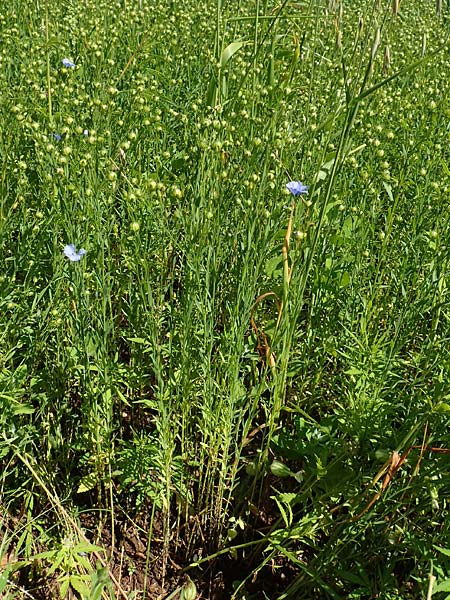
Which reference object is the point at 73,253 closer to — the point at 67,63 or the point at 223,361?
the point at 223,361

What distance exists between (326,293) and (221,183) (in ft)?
1.82

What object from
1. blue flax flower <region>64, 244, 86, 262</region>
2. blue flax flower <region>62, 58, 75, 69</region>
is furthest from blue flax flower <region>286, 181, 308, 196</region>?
blue flax flower <region>62, 58, 75, 69</region>

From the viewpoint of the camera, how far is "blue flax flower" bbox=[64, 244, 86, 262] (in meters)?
1.88

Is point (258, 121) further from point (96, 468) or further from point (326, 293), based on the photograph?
point (96, 468)

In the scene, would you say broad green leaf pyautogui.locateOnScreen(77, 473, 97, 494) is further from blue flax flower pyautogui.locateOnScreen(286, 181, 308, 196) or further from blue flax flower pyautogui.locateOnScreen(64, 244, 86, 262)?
blue flax flower pyautogui.locateOnScreen(286, 181, 308, 196)

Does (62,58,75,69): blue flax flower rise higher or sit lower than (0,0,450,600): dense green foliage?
higher

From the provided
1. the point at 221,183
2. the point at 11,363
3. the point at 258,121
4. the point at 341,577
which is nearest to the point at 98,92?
the point at 258,121

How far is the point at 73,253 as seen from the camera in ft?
6.29

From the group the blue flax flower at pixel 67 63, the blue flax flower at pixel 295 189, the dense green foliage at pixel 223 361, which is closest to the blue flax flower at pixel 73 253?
the dense green foliage at pixel 223 361

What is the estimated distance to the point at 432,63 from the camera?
3.96 meters

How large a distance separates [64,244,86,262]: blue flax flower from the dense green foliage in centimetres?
5

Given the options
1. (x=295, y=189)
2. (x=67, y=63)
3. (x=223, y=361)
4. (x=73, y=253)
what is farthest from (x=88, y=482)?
(x=67, y=63)

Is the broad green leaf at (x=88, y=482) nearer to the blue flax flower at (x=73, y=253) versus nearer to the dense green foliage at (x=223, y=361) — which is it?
the dense green foliage at (x=223, y=361)

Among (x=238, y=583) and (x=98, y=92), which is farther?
(x=98, y=92)
